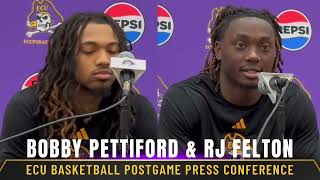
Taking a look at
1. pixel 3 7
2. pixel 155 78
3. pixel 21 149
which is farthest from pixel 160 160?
pixel 3 7

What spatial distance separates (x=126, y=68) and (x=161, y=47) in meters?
1.21

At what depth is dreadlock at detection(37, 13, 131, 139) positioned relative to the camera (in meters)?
1.65

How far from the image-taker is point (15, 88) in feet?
7.83

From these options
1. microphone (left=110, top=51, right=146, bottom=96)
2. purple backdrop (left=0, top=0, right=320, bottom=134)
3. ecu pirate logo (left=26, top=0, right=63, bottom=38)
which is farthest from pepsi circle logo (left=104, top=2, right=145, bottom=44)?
microphone (left=110, top=51, right=146, bottom=96)

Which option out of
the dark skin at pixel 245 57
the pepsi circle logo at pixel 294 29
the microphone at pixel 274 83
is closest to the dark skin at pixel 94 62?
the dark skin at pixel 245 57

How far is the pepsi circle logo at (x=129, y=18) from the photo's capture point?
2.44 meters

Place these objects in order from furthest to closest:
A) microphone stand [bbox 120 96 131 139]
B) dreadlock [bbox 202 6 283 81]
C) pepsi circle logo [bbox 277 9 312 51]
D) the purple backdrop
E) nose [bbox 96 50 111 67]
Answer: pepsi circle logo [bbox 277 9 312 51]
the purple backdrop
dreadlock [bbox 202 6 283 81]
nose [bbox 96 50 111 67]
microphone stand [bbox 120 96 131 139]

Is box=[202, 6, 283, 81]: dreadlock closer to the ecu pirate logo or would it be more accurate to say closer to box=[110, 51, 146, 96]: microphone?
box=[110, 51, 146, 96]: microphone

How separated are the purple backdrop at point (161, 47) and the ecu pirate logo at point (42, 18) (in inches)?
0.7

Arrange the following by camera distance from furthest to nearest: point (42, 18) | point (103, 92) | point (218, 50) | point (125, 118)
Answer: point (42, 18)
point (218, 50)
point (103, 92)
point (125, 118)

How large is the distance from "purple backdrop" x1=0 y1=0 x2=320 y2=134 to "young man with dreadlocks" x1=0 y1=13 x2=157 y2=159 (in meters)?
0.65

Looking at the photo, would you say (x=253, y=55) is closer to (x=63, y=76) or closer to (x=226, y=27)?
(x=226, y=27)

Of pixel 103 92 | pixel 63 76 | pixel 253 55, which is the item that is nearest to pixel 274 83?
pixel 253 55

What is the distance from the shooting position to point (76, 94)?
5.58ft
